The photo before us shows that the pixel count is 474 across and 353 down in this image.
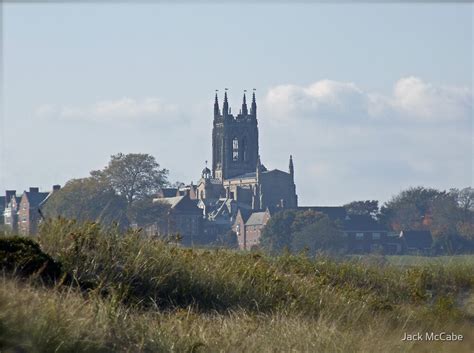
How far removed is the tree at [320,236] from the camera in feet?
206

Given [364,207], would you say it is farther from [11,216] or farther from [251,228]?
[11,216]

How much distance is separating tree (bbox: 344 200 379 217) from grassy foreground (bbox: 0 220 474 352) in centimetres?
7176

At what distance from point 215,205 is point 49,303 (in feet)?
439

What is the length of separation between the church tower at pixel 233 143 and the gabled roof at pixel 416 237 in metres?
114

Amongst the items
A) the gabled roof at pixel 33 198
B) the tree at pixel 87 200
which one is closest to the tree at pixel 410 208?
the gabled roof at pixel 33 198

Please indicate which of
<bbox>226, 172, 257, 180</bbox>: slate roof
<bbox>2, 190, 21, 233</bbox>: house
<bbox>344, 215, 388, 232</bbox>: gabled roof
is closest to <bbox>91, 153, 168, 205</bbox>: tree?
<bbox>2, 190, 21, 233</bbox>: house

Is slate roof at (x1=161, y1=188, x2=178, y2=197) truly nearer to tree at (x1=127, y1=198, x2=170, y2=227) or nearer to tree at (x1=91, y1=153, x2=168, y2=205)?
tree at (x1=91, y1=153, x2=168, y2=205)

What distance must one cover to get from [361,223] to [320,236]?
33.9 feet

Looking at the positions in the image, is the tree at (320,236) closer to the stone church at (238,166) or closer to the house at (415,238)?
the house at (415,238)

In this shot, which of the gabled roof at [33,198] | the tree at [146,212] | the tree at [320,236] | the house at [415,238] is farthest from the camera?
the house at [415,238]

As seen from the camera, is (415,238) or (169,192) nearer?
(415,238)

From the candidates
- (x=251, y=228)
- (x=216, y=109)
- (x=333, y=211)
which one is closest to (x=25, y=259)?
(x=333, y=211)

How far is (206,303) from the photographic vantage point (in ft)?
58.5

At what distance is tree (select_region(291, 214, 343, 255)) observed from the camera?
6268cm
